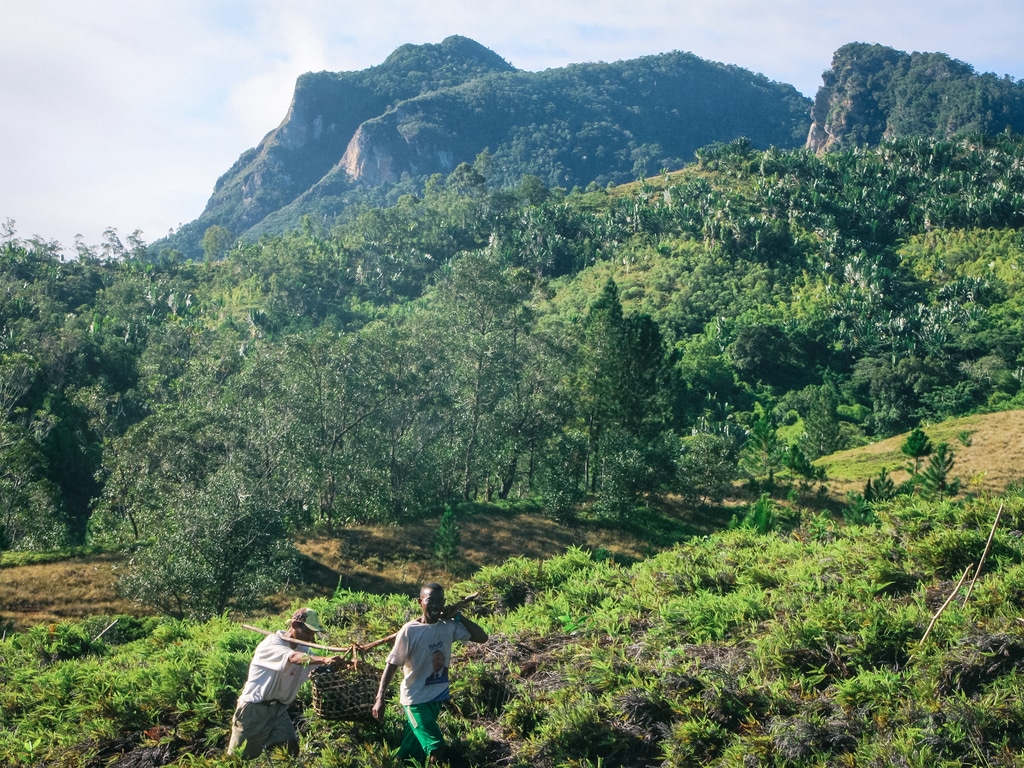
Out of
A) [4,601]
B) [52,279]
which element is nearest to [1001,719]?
[4,601]

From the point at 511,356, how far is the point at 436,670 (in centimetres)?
2795

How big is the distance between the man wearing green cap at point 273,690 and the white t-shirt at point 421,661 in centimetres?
65

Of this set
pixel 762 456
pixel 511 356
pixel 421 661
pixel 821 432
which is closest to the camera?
pixel 421 661

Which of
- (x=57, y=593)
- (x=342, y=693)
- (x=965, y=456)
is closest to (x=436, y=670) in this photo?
(x=342, y=693)

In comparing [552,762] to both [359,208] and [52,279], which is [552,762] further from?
[359,208]

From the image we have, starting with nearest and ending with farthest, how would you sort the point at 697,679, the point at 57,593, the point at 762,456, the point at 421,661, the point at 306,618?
1. the point at 421,661
2. the point at 306,618
3. the point at 697,679
4. the point at 57,593
5. the point at 762,456

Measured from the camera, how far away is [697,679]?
6934 mm

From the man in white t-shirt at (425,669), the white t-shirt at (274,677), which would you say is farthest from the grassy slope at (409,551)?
the man in white t-shirt at (425,669)

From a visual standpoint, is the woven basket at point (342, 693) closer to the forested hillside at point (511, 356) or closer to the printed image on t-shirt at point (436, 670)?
the printed image on t-shirt at point (436, 670)

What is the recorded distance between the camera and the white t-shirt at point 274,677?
20.1 feet

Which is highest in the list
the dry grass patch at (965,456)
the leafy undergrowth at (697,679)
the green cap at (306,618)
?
the green cap at (306,618)

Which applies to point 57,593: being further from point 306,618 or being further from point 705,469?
point 705,469

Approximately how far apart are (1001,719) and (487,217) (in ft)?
285

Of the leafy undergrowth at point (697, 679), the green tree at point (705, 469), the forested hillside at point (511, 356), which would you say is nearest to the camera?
the leafy undergrowth at point (697, 679)
